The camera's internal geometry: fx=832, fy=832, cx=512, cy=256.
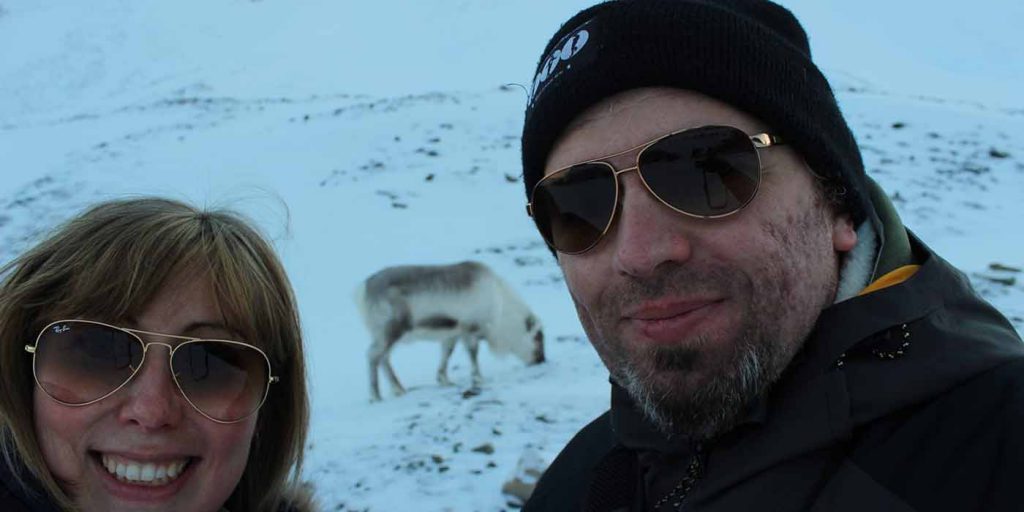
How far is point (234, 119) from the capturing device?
17.8 meters

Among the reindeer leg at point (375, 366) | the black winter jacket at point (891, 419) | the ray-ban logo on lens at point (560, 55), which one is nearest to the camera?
the black winter jacket at point (891, 419)

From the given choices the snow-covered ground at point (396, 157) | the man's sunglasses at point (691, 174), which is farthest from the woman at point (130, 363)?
the man's sunglasses at point (691, 174)

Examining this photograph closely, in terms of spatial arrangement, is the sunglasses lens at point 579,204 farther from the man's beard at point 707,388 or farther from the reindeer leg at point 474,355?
the reindeer leg at point 474,355

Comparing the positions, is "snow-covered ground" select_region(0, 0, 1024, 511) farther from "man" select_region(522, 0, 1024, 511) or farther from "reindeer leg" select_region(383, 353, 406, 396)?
"man" select_region(522, 0, 1024, 511)

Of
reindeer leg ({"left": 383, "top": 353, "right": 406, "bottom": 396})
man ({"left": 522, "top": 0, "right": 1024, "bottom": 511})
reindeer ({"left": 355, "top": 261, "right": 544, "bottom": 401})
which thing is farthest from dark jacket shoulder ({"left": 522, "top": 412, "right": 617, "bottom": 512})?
reindeer ({"left": 355, "top": 261, "right": 544, "bottom": 401})

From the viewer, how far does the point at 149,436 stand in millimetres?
1731

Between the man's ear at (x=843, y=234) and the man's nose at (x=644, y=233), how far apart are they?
0.30 metres

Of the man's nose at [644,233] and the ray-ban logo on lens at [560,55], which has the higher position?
the ray-ban logo on lens at [560,55]

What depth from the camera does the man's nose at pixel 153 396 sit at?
Result: 5.63ft

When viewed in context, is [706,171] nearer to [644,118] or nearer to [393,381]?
[644,118]

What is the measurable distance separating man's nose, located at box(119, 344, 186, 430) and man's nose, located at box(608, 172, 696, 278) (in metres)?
0.98

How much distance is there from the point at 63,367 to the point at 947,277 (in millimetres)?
1715

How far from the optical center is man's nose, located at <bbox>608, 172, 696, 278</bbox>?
146 centimetres

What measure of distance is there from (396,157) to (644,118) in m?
12.7
